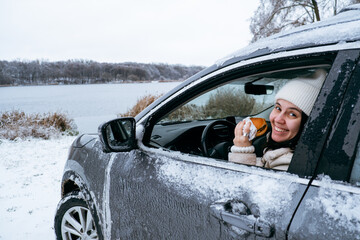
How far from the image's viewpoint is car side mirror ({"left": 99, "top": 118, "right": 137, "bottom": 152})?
1445mm

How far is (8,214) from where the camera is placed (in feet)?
11.0

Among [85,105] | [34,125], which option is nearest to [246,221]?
[34,125]

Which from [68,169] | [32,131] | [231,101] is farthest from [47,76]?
[68,169]

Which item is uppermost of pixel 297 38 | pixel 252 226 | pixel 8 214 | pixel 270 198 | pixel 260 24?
pixel 260 24

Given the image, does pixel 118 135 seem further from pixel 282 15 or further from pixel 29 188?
pixel 282 15

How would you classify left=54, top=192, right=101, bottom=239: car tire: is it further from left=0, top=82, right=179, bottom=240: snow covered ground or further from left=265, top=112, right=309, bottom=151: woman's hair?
left=265, top=112, right=309, bottom=151: woman's hair

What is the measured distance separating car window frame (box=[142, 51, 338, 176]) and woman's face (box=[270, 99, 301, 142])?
0.24 meters

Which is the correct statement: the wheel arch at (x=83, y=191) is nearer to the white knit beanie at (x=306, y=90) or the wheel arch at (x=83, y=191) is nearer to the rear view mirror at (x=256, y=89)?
the white knit beanie at (x=306, y=90)

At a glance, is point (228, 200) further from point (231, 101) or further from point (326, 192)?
point (231, 101)

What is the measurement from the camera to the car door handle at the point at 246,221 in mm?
898

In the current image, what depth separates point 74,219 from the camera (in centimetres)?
218

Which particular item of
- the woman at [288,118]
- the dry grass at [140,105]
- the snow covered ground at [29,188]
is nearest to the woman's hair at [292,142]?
the woman at [288,118]

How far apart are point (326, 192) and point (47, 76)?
57622 mm

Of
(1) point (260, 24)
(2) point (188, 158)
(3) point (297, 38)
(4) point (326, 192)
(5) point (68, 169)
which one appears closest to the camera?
(4) point (326, 192)
